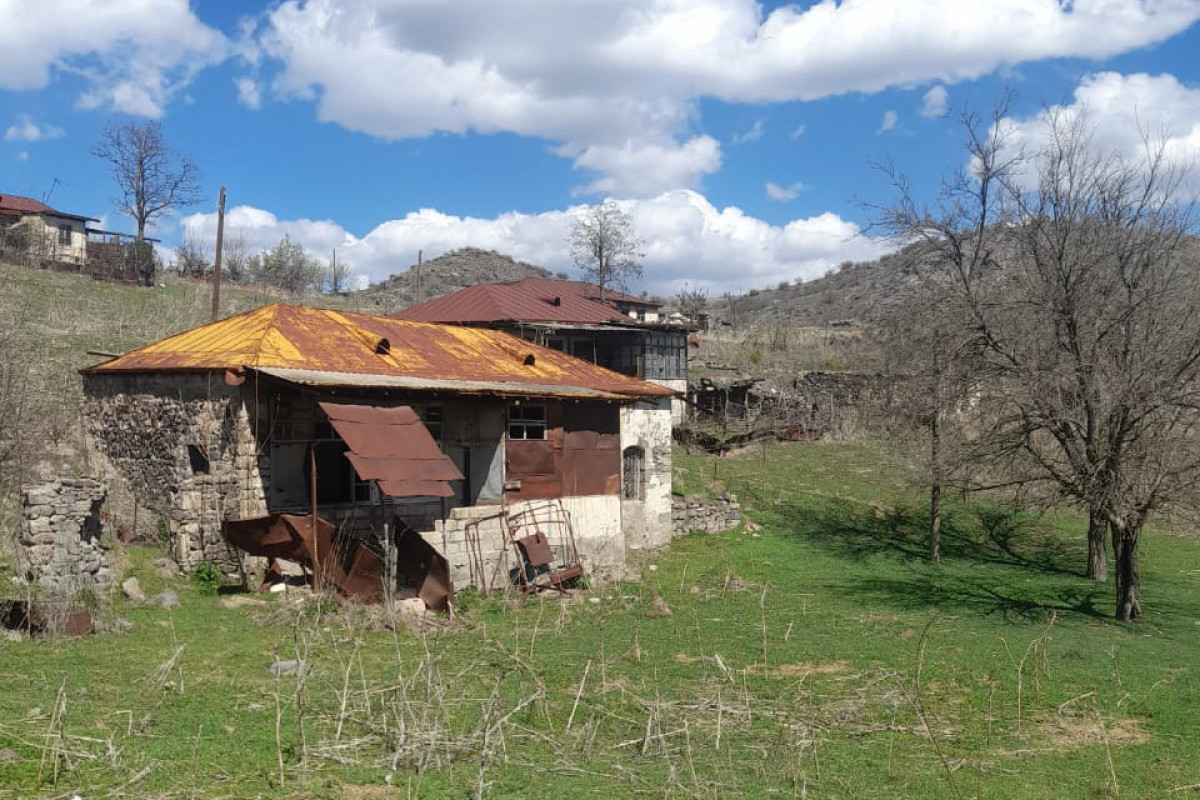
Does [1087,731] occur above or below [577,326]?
below

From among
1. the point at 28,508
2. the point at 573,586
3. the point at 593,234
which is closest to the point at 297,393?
the point at 28,508

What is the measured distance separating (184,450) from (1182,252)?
68.0 ft

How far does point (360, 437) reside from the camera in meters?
15.3

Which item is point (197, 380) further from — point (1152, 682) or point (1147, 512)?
point (1147, 512)

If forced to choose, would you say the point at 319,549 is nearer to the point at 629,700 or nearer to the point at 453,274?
the point at 629,700

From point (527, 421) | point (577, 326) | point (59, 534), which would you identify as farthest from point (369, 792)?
point (577, 326)

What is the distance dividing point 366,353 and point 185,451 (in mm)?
4127

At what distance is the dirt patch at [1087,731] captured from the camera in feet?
32.7

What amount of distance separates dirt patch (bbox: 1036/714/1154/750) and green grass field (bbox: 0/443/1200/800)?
0.04 meters

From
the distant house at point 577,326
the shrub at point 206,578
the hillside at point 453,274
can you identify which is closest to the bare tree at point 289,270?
the hillside at point 453,274

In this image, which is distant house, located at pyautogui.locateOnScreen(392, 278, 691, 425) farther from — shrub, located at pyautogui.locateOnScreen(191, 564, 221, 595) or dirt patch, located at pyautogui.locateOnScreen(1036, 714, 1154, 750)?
dirt patch, located at pyautogui.locateOnScreen(1036, 714, 1154, 750)

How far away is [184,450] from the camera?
1644cm

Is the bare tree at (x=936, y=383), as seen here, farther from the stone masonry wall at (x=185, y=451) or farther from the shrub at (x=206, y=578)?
the shrub at (x=206, y=578)

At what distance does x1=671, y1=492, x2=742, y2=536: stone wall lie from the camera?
24078mm
